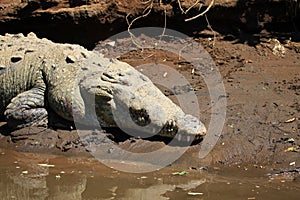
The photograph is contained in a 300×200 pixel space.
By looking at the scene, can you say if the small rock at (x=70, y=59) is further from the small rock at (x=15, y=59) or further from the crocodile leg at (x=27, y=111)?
the small rock at (x=15, y=59)

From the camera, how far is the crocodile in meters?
6.11

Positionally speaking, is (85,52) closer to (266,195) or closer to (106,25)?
(106,25)

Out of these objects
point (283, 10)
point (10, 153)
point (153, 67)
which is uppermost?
point (283, 10)

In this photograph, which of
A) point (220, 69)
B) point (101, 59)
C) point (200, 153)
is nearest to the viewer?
point (200, 153)

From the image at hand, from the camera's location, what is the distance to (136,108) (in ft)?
20.1

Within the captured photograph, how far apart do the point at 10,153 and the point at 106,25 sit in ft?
9.81

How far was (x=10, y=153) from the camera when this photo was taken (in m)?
6.24

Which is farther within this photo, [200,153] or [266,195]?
[200,153]

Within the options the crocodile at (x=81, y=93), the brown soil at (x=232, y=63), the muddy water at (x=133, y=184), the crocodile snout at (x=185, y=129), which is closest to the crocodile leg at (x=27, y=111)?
the crocodile at (x=81, y=93)

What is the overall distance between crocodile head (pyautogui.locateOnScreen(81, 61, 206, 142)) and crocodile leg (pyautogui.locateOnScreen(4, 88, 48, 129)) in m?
0.62

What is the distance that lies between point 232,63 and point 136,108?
79.9 inches

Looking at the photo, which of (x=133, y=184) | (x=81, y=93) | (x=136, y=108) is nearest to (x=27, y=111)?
(x=81, y=93)

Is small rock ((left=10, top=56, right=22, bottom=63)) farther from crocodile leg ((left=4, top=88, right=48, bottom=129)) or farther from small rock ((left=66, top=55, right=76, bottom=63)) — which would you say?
small rock ((left=66, top=55, right=76, bottom=63))

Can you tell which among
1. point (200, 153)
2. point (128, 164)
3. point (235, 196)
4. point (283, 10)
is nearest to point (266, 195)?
point (235, 196)
